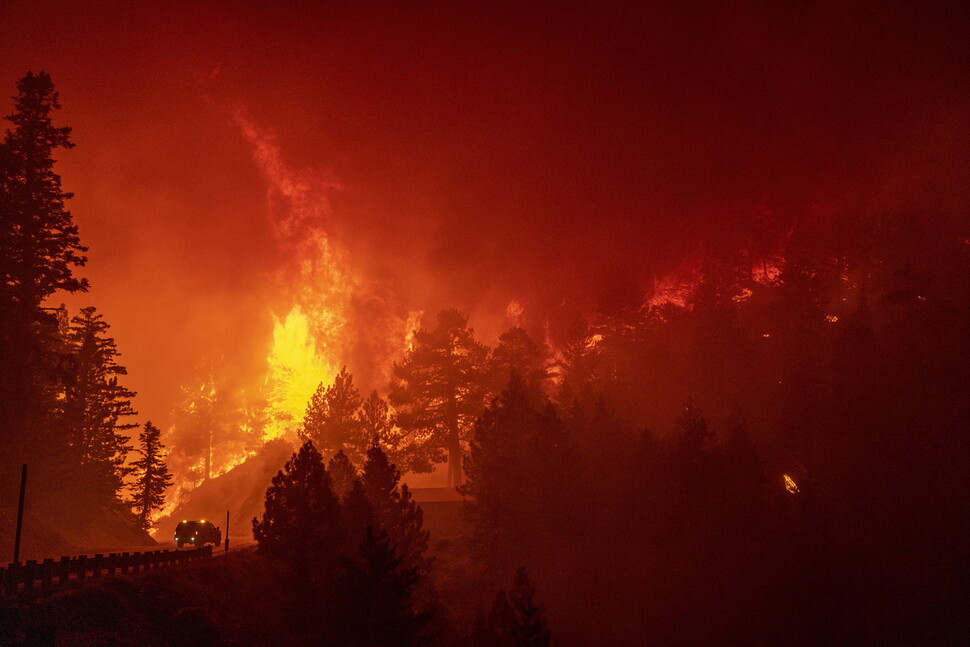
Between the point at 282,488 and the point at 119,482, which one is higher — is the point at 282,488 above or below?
below

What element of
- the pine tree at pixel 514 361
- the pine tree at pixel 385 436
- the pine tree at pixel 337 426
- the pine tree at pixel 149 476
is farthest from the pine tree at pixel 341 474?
the pine tree at pixel 149 476

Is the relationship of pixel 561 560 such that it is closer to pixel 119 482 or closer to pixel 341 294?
pixel 119 482

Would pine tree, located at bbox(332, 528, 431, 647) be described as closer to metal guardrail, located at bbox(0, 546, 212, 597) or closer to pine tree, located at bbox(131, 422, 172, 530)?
metal guardrail, located at bbox(0, 546, 212, 597)

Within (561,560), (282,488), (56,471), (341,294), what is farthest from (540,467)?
(341,294)

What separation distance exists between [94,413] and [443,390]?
1218 inches

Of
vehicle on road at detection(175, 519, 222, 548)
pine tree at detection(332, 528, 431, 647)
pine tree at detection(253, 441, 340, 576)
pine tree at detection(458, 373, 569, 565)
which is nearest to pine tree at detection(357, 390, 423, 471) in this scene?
pine tree at detection(458, 373, 569, 565)

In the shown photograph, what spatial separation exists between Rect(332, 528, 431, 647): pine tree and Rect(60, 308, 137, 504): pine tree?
3429 cm

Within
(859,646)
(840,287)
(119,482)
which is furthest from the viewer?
(840,287)

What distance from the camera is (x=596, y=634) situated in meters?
50.9

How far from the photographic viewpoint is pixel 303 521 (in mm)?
32500

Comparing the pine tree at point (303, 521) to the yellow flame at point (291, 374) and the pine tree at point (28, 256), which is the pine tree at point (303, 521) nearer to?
the pine tree at point (28, 256)

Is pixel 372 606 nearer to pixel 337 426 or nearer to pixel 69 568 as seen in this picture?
pixel 69 568

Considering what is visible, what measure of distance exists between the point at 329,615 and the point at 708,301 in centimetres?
7565

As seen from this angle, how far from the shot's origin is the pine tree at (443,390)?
64.0 metres
